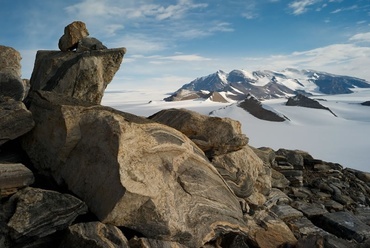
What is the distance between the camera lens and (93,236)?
24.9 feet

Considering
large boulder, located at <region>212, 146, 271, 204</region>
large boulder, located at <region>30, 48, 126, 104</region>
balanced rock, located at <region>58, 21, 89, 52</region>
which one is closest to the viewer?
large boulder, located at <region>30, 48, 126, 104</region>

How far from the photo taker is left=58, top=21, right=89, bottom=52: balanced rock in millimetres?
14531

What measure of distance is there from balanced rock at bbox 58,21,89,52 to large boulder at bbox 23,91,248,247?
459 cm

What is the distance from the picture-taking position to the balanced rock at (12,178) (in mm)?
8367

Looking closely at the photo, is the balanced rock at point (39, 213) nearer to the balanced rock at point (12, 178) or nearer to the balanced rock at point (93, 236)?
the balanced rock at point (12, 178)

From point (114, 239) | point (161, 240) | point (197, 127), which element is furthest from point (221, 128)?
point (114, 239)

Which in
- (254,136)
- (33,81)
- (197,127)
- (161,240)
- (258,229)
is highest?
(33,81)

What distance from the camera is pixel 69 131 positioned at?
31.4ft

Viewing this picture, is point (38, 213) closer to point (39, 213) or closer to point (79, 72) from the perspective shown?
point (39, 213)

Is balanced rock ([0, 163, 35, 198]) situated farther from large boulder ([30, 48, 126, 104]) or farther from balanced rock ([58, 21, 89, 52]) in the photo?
balanced rock ([58, 21, 89, 52])

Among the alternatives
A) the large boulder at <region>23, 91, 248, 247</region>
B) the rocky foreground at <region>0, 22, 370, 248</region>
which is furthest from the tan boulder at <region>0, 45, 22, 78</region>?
the large boulder at <region>23, 91, 248, 247</region>

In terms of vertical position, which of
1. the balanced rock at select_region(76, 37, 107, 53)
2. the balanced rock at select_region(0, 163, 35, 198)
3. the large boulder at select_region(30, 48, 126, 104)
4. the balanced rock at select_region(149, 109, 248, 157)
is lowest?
the balanced rock at select_region(0, 163, 35, 198)

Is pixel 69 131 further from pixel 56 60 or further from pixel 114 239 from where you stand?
pixel 56 60

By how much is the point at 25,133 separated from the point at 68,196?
339cm
